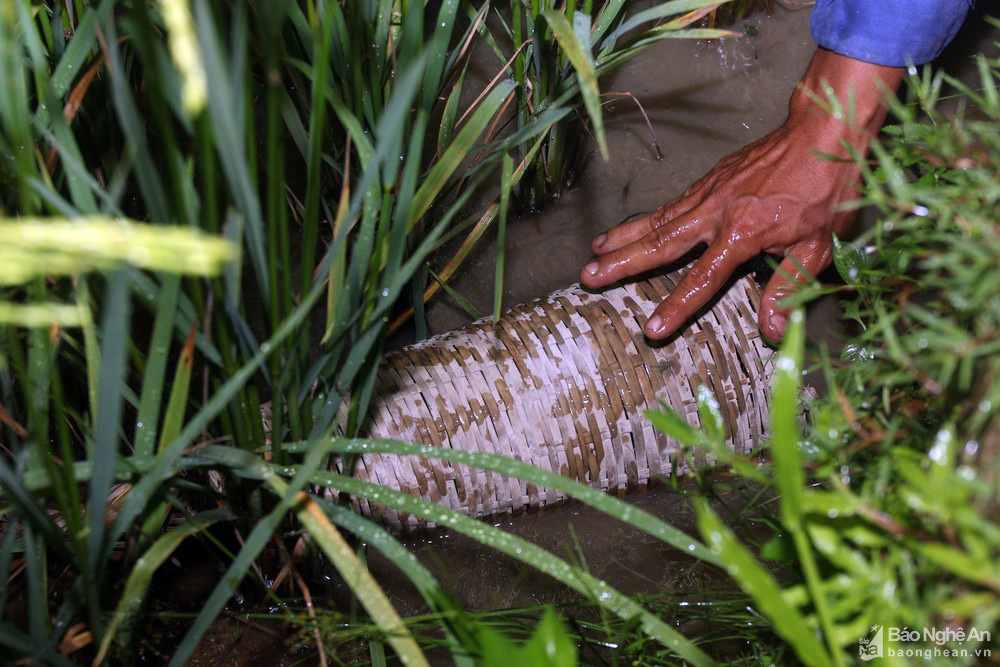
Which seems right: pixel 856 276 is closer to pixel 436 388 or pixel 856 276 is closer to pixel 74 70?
pixel 436 388

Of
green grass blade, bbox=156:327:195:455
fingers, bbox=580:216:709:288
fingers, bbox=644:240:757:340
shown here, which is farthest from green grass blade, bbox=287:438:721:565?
fingers, bbox=580:216:709:288

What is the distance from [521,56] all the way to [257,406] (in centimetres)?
80

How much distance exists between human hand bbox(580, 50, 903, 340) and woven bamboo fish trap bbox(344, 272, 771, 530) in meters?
0.06

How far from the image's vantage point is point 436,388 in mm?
1488

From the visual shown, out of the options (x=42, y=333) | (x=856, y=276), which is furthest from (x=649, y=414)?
(x=42, y=333)

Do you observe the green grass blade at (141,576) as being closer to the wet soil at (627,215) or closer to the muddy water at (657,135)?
the wet soil at (627,215)

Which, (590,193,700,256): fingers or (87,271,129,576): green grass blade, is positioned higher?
(590,193,700,256): fingers

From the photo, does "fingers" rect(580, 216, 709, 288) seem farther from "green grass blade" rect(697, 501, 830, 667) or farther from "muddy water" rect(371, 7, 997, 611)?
"green grass blade" rect(697, 501, 830, 667)

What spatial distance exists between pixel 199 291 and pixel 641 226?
1091 mm

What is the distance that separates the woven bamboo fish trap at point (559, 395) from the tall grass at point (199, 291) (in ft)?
0.89

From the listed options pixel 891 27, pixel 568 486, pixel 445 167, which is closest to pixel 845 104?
pixel 891 27

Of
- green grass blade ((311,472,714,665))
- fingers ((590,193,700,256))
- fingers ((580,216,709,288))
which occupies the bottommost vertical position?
green grass blade ((311,472,714,665))

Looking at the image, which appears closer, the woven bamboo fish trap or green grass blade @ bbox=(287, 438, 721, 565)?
green grass blade @ bbox=(287, 438, 721, 565)

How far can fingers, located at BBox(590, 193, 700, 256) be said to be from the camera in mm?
1688
